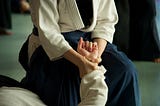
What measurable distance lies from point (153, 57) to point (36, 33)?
1.50 m

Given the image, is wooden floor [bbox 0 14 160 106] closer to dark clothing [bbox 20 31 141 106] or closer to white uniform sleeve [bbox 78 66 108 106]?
dark clothing [bbox 20 31 141 106]

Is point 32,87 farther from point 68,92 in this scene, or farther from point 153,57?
point 153,57

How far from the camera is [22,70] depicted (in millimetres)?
2568

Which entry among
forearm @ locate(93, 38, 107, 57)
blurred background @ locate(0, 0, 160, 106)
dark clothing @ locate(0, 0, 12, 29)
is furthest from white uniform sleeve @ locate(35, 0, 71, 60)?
dark clothing @ locate(0, 0, 12, 29)

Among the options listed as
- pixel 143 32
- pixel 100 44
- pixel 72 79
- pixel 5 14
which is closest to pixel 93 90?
pixel 72 79

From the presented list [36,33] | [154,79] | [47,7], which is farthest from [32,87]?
[154,79]

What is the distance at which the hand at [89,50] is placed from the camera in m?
1.42

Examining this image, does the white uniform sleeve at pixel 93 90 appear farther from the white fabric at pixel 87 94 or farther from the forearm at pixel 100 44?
the forearm at pixel 100 44

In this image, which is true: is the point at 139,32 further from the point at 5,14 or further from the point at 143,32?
the point at 5,14

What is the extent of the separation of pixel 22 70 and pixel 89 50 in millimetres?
1214

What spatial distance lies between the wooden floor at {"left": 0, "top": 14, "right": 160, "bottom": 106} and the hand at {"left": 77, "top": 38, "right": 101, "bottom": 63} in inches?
31.7

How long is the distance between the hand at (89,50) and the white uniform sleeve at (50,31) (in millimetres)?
51

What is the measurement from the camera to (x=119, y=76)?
4.83ft

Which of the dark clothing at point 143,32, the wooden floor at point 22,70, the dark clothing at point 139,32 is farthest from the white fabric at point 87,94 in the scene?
the dark clothing at point 143,32
